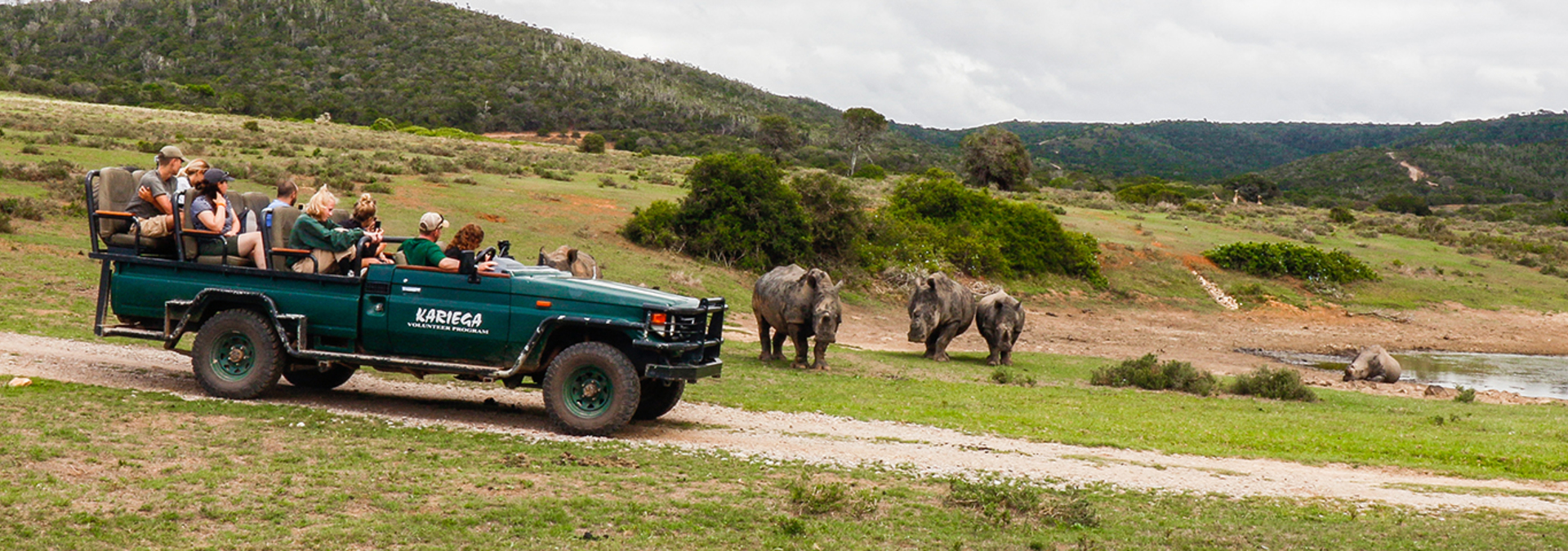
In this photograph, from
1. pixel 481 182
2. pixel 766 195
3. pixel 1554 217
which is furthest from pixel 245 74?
pixel 1554 217

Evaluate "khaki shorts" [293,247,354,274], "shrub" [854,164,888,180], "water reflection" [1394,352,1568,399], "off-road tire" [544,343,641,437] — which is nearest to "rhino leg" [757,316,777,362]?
"off-road tire" [544,343,641,437]

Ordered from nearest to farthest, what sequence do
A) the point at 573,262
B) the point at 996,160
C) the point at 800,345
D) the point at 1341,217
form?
the point at 573,262, the point at 800,345, the point at 1341,217, the point at 996,160

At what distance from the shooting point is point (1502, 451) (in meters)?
12.7

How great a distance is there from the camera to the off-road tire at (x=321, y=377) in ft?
40.2

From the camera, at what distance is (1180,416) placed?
1510 centimetres

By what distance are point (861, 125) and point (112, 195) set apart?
84230 millimetres

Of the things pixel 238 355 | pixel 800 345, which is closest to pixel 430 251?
pixel 238 355

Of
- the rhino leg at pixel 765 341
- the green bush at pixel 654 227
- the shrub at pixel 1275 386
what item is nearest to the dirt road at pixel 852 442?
the rhino leg at pixel 765 341

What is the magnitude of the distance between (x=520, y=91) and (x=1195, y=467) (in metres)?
102

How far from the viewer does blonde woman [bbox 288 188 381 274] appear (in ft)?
35.6

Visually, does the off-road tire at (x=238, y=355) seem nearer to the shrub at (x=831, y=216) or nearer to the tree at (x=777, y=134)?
the shrub at (x=831, y=216)

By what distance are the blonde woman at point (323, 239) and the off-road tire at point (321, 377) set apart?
170cm

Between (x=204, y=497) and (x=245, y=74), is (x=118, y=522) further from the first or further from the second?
(x=245, y=74)

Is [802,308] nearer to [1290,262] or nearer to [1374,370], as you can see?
[1374,370]
